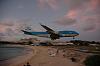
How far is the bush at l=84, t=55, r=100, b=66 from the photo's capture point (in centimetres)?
245

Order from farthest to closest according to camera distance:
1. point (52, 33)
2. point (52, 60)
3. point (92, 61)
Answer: point (52, 33), point (52, 60), point (92, 61)

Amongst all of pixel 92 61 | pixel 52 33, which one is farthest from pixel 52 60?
pixel 92 61

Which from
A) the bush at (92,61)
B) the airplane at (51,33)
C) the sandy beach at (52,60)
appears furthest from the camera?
the airplane at (51,33)

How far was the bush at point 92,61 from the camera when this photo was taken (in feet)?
8.05

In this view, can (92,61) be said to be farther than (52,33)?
No

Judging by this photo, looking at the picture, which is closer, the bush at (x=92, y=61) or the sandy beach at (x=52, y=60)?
the bush at (x=92, y=61)

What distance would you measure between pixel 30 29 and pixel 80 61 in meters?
1.00

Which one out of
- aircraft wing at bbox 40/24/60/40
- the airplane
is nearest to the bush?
the airplane

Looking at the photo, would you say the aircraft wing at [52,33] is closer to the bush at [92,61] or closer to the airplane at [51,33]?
the airplane at [51,33]

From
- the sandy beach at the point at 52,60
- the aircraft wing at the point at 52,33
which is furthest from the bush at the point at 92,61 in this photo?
the aircraft wing at the point at 52,33

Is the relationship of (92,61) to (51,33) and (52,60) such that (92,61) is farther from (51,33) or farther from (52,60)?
(51,33)

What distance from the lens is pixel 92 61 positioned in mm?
2471

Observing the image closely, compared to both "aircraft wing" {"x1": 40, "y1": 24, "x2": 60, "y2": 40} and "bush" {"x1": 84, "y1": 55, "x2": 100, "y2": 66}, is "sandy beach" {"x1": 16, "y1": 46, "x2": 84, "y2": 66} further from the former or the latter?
"aircraft wing" {"x1": 40, "y1": 24, "x2": 60, "y2": 40}

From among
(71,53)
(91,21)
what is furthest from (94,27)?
(71,53)
